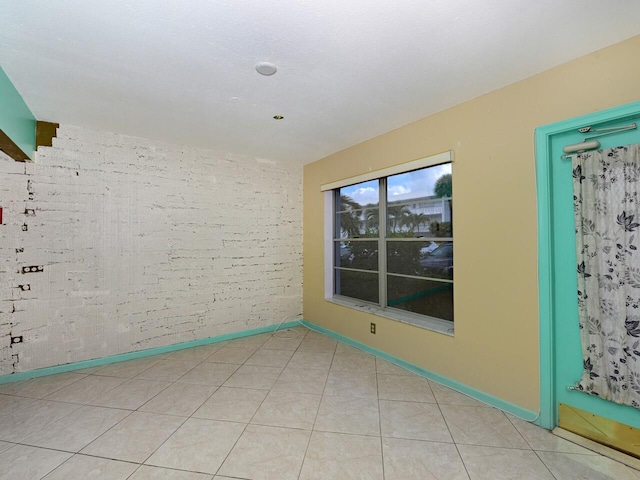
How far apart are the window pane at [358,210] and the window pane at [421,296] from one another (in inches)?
27.1

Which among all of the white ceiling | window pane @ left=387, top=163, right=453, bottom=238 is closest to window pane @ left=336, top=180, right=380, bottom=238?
window pane @ left=387, top=163, right=453, bottom=238

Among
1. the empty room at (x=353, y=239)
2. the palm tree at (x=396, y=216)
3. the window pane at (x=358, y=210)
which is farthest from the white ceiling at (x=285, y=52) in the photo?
the window pane at (x=358, y=210)

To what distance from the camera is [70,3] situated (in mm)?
1375

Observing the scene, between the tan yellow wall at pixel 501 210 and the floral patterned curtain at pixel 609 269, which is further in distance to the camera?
the tan yellow wall at pixel 501 210

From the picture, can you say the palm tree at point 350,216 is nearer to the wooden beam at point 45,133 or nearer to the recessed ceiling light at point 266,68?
the recessed ceiling light at point 266,68

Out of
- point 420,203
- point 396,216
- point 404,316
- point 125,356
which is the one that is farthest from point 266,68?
point 125,356

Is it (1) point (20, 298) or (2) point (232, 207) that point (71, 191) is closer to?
(1) point (20, 298)

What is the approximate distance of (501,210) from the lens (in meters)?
2.18

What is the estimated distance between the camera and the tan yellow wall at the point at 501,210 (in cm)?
181

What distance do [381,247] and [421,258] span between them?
21.7 inches

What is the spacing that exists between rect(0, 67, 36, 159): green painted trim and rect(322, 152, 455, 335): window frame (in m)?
3.04

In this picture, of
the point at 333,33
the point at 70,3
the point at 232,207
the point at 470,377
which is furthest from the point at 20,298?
the point at 470,377

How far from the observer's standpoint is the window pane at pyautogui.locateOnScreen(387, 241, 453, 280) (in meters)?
2.68

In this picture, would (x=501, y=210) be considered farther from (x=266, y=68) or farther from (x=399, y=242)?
(x=266, y=68)
